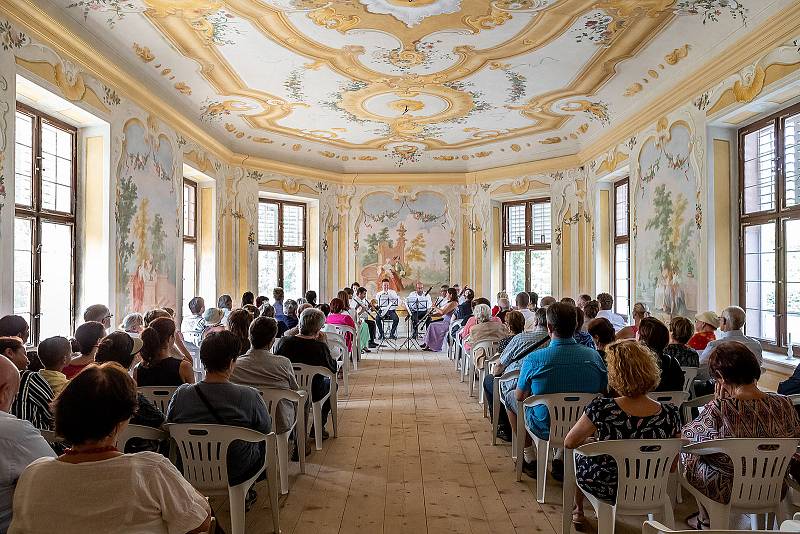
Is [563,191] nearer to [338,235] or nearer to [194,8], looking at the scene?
[338,235]

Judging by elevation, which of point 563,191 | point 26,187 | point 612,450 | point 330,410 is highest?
point 563,191

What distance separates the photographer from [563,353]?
3637mm

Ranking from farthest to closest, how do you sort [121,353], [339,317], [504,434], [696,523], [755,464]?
[339,317] < [504,434] < [696,523] < [121,353] < [755,464]

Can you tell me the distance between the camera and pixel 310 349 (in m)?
4.77

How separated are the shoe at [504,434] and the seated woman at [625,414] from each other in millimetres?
2249

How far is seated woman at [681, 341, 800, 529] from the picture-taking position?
2.64 m

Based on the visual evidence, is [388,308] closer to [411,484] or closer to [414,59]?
[414,59]

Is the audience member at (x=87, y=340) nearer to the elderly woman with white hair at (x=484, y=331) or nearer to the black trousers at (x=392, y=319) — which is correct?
the elderly woman with white hair at (x=484, y=331)

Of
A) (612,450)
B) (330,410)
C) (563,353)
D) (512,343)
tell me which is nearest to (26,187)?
(330,410)

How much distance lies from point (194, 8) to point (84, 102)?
4.66ft

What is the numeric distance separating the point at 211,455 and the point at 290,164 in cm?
961

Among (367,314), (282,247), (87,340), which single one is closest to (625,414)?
(87,340)

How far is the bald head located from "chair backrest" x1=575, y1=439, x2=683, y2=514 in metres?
2.18

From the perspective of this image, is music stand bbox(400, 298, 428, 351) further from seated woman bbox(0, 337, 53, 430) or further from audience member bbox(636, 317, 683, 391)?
seated woman bbox(0, 337, 53, 430)
